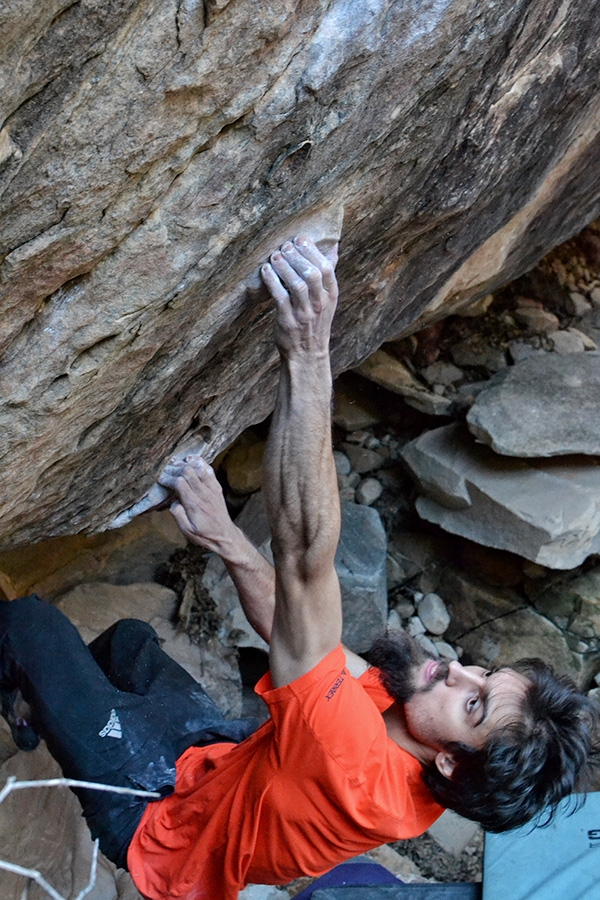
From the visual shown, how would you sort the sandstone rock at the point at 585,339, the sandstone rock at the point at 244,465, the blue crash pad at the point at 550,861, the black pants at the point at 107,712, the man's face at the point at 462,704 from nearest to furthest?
1. the man's face at the point at 462,704
2. the black pants at the point at 107,712
3. the blue crash pad at the point at 550,861
4. the sandstone rock at the point at 244,465
5. the sandstone rock at the point at 585,339

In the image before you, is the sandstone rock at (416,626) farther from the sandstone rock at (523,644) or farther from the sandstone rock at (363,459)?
the sandstone rock at (363,459)

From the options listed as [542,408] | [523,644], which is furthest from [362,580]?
[542,408]

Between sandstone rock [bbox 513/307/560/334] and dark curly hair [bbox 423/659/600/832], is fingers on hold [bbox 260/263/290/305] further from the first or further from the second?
sandstone rock [bbox 513/307/560/334]

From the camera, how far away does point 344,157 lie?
165 centimetres

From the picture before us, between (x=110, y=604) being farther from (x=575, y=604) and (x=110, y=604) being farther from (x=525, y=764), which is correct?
(x=575, y=604)

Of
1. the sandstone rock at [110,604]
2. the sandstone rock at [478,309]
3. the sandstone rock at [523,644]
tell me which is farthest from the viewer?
the sandstone rock at [478,309]

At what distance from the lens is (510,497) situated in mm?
4305

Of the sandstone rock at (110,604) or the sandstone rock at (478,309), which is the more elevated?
the sandstone rock at (110,604)

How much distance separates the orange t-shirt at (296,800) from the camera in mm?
1744

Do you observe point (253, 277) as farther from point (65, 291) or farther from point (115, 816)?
point (115, 816)

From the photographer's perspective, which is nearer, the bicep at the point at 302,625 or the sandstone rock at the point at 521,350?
the bicep at the point at 302,625

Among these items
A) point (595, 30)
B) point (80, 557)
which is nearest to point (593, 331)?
point (595, 30)

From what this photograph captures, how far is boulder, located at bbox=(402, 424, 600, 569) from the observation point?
4.22 m

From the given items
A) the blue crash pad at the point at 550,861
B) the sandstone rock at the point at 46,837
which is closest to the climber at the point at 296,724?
the sandstone rock at the point at 46,837
